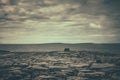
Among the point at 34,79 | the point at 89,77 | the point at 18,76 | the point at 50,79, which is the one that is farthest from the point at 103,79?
the point at 18,76

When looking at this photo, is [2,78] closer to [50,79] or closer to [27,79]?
[27,79]

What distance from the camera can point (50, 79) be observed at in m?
37.6

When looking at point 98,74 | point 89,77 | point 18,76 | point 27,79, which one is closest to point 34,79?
point 27,79

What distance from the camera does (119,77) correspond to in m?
39.3

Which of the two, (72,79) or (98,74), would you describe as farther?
(98,74)

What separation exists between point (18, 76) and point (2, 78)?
2707 millimetres

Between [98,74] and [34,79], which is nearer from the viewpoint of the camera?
[34,79]

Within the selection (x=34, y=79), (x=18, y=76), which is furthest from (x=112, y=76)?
(x=18, y=76)

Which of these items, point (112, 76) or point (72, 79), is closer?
point (72, 79)

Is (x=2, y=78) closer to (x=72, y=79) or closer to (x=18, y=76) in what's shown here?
(x=18, y=76)

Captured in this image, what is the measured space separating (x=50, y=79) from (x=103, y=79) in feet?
27.7

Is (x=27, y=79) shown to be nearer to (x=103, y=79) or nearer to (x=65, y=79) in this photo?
(x=65, y=79)

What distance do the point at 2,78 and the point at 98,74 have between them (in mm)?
16457

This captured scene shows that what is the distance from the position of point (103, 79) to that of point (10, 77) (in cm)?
1503
